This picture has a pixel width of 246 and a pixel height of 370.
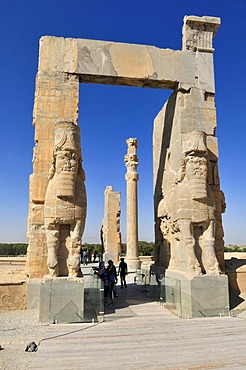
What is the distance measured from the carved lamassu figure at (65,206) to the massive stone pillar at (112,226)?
1207 cm

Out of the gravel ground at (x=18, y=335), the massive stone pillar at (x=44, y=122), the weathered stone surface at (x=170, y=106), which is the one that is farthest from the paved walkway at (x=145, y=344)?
the massive stone pillar at (x=44, y=122)

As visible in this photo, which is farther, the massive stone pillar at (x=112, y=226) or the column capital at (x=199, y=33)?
the massive stone pillar at (x=112, y=226)

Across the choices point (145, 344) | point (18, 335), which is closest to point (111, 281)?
point (18, 335)

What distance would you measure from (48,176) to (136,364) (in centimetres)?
431

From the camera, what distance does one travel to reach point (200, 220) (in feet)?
22.8

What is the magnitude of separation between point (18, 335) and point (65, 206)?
2.39 metres

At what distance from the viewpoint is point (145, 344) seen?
4.73 m

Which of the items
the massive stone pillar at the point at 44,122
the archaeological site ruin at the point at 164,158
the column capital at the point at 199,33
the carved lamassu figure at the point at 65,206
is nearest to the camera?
the carved lamassu figure at the point at 65,206

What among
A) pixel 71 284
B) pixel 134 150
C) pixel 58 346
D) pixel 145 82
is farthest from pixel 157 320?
pixel 134 150

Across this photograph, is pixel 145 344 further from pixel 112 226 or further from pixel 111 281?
pixel 112 226

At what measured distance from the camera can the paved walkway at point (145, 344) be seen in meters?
4.00

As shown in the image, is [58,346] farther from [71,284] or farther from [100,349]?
[71,284]

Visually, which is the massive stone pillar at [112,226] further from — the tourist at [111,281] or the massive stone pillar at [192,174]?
the tourist at [111,281]

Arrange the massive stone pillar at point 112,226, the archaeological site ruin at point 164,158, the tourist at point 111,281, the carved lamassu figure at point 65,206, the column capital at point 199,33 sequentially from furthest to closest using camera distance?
1. the massive stone pillar at point 112,226
2. the column capital at point 199,33
3. the tourist at point 111,281
4. the archaeological site ruin at point 164,158
5. the carved lamassu figure at point 65,206
